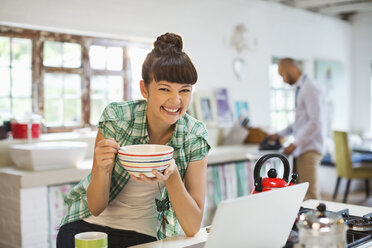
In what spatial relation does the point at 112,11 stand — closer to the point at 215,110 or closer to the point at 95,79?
the point at 95,79

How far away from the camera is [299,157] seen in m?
4.34

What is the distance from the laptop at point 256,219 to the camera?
42.3 inches

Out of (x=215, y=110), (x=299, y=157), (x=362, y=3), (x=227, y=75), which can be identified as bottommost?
(x=299, y=157)

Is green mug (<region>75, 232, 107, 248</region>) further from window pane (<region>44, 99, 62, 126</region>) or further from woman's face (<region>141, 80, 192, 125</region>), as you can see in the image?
window pane (<region>44, 99, 62, 126</region>)

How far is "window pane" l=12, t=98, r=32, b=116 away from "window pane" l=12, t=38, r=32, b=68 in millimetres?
282

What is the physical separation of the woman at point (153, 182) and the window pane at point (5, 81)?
6.77ft

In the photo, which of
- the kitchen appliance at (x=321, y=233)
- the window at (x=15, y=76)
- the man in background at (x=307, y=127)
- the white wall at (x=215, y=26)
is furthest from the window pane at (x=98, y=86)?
the kitchen appliance at (x=321, y=233)

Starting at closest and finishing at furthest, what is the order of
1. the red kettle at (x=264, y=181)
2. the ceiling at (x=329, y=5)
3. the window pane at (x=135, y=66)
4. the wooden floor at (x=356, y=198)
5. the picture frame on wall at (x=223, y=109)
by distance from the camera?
the red kettle at (x=264, y=181) → the window pane at (x=135, y=66) → the picture frame on wall at (x=223, y=109) → the wooden floor at (x=356, y=198) → the ceiling at (x=329, y=5)

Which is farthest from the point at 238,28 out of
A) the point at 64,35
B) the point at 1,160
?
the point at 1,160

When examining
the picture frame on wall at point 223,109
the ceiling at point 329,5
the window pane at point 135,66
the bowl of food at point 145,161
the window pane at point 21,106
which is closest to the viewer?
the bowl of food at point 145,161

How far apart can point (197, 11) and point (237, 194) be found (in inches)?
→ 77.7

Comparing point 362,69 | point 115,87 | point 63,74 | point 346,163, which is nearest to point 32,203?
point 63,74

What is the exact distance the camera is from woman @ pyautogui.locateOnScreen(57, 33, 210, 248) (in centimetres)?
166

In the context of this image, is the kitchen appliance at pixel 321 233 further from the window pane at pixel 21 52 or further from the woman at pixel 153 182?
the window pane at pixel 21 52
